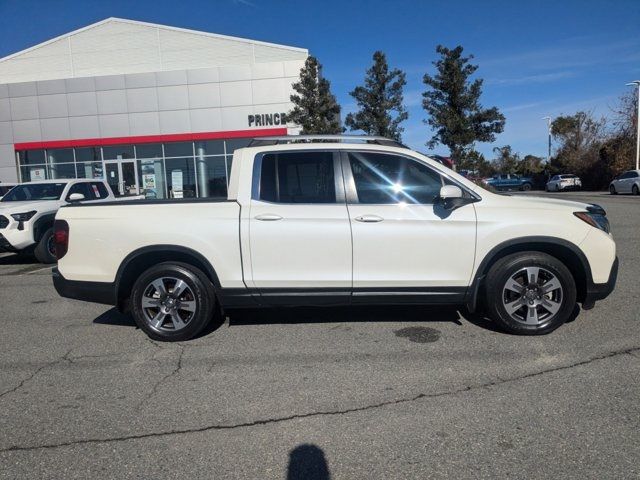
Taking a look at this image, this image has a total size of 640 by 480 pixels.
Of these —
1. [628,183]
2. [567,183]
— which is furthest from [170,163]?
[567,183]

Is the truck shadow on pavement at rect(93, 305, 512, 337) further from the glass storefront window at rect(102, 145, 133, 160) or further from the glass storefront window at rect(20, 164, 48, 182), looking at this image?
the glass storefront window at rect(20, 164, 48, 182)

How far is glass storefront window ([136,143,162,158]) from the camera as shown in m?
25.8

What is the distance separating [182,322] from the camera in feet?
16.1

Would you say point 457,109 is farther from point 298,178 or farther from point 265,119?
point 298,178

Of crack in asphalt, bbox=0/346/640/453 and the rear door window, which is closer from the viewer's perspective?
crack in asphalt, bbox=0/346/640/453

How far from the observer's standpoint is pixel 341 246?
4.68 m

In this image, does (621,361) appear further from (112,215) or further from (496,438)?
(112,215)

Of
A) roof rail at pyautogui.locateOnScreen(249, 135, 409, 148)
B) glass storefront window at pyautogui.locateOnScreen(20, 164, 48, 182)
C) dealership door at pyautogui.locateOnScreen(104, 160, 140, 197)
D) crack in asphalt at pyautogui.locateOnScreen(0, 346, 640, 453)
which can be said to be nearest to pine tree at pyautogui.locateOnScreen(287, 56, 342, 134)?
dealership door at pyautogui.locateOnScreen(104, 160, 140, 197)

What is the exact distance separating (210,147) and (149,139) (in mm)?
3112

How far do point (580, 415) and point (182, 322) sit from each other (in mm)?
3469

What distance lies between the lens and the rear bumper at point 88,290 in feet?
16.0

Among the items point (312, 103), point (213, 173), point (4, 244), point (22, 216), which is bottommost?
point (4, 244)

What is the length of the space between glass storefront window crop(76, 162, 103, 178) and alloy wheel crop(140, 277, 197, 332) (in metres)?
23.5

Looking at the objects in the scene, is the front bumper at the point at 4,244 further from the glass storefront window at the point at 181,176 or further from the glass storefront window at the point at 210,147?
the glass storefront window at the point at 210,147
